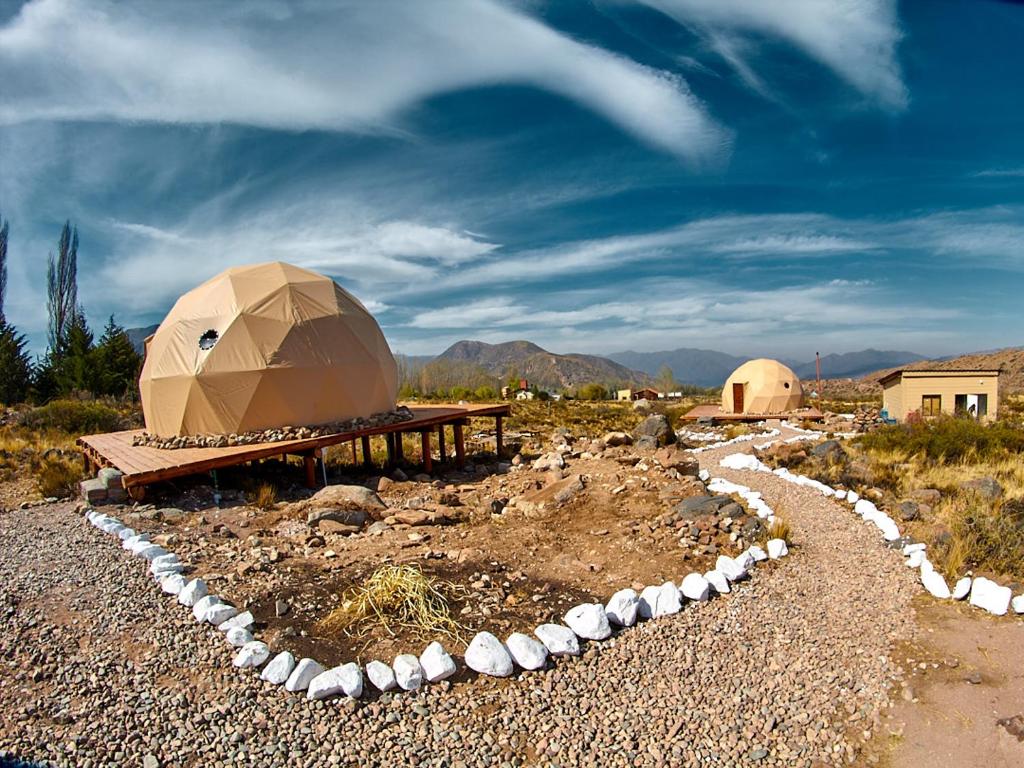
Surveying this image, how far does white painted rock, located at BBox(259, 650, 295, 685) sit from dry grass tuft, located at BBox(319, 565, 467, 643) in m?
0.63

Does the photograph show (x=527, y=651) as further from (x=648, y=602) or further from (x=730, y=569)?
(x=730, y=569)

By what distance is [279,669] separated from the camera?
4.50 m

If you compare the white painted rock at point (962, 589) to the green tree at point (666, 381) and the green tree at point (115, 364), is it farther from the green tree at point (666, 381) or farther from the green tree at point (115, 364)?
the green tree at point (666, 381)

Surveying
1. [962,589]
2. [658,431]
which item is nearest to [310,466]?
[658,431]

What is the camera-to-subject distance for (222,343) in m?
12.0

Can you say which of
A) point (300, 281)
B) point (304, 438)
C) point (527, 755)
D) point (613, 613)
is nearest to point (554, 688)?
point (527, 755)

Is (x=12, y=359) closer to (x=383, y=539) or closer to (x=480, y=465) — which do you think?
(x=480, y=465)

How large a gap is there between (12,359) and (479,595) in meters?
33.1

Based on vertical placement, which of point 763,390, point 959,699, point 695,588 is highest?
point 763,390

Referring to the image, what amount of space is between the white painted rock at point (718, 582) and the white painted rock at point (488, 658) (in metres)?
2.53

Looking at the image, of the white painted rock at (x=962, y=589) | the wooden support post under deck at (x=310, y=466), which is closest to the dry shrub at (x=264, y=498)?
the wooden support post under deck at (x=310, y=466)

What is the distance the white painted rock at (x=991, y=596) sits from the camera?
588 cm

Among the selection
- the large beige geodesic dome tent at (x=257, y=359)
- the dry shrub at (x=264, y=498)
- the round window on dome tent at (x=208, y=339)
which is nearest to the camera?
the dry shrub at (x=264, y=498)

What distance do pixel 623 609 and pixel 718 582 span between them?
4.37 feet
